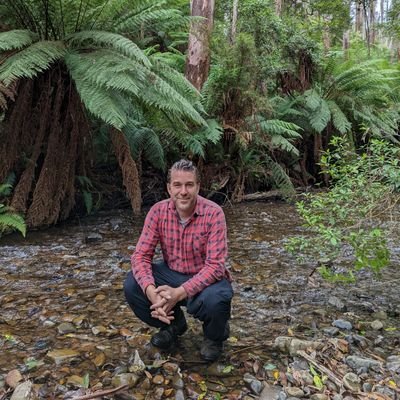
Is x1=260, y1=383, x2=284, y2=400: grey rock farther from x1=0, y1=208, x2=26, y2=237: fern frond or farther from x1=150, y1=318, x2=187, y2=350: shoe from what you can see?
x1=0, y1=208, x2=26, y2=237: fern frond

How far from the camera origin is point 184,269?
2385 millimetres

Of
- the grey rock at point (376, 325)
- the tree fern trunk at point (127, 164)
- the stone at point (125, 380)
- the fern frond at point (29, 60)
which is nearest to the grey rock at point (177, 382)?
the stone at point (125, 380)

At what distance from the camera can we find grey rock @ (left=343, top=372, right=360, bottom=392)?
2.11 metres

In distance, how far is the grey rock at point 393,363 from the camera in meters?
2.28

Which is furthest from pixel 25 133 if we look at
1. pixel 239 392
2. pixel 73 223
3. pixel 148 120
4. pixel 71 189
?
pixel 239 392

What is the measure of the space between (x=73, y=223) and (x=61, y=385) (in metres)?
3.27

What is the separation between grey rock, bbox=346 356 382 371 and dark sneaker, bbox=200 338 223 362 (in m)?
0.69

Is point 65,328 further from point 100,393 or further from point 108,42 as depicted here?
point 108,42

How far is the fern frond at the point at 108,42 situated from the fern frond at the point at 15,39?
0.40 meters

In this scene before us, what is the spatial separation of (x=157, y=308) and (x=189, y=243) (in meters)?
0.39

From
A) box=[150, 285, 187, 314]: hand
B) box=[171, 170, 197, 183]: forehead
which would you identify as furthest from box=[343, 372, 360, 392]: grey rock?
box=[171, 170, 197, 183]: forehead

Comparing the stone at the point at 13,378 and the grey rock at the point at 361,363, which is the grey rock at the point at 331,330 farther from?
the stone at the point at 13,378

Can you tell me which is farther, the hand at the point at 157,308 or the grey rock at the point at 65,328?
the grey rock at the point at 65,328

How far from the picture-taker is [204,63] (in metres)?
6.87
